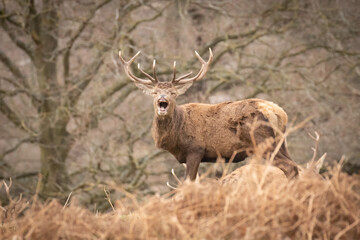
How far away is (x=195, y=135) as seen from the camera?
7.42m

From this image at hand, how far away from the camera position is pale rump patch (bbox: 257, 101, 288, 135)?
6961mm

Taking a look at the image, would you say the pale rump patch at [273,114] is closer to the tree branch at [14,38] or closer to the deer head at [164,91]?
the deer head at [164,91]

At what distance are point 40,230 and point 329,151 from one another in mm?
11207

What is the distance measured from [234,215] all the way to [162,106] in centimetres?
335

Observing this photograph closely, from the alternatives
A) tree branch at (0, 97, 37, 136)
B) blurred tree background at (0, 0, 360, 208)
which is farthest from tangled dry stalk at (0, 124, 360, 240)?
tree branch at (0, 97, 37, 136)

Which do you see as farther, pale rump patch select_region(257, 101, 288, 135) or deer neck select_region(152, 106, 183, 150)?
deer neck select_region(152, 106, 183, 150)

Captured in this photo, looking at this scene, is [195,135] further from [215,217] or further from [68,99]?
[68,99]

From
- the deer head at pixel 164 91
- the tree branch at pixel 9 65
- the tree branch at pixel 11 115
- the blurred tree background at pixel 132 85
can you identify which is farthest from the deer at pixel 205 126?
the tree branch at pixel 9 65

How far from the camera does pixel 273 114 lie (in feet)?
22.9

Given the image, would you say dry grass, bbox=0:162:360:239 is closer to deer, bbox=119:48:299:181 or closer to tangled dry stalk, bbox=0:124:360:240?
tangled dry stalk, bbox=0:124:360:240

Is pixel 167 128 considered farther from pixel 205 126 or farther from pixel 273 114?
pixel 273 114

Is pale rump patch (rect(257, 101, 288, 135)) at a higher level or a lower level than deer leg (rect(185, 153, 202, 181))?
higher

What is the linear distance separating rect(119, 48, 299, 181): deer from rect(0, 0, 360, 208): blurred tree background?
215 inches

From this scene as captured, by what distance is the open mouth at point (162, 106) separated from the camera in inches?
278
